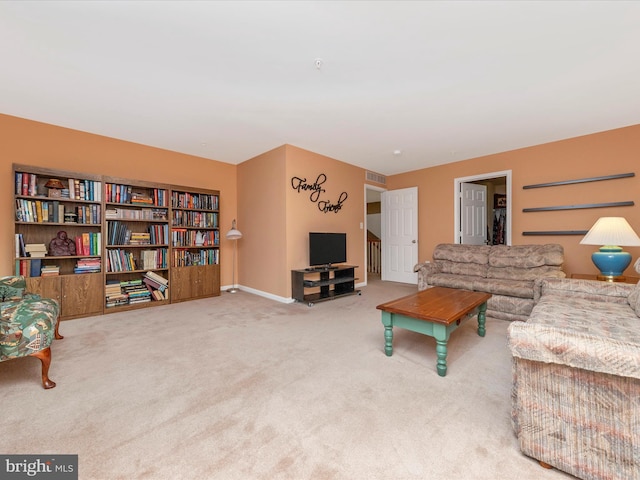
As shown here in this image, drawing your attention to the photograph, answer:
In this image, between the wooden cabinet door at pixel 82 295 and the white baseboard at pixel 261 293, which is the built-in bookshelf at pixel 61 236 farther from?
the white baseboard at pixel 261 293

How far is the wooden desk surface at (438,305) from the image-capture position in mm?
1967

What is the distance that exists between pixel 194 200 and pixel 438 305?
3.86m

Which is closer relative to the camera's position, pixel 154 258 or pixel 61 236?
pixel 61 236

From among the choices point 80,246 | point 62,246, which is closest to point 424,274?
point 80,246

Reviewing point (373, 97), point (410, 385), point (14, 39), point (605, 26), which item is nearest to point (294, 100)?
point (373, 97)

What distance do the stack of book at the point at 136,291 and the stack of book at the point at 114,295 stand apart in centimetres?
6

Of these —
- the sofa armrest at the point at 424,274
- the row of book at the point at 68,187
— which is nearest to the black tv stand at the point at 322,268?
the sofa armrest at the point at 424,274

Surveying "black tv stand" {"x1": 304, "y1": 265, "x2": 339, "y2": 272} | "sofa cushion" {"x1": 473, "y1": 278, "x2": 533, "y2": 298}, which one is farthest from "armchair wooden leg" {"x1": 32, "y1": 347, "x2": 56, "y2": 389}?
"sofa cushion" {"x1": 473, "y1": 278, "x2": 533, "y2": 298}

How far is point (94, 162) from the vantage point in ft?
12.2

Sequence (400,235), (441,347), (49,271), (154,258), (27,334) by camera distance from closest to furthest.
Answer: (27,334)
(441,347)
(49,271)
(154,258)
(400,235)

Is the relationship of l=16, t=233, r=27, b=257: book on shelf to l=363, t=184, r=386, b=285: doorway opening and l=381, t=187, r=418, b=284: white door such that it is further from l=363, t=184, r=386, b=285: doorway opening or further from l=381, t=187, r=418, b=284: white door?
l=381, t=187, r=418, b=284: white door

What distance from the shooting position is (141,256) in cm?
395

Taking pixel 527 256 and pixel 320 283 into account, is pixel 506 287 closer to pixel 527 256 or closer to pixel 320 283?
pixel 527 256

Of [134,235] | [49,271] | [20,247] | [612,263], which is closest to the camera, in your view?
[612,263]
